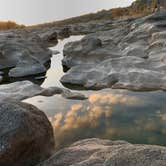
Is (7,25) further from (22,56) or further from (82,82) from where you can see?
(82,82)

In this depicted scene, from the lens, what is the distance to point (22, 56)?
30.4m

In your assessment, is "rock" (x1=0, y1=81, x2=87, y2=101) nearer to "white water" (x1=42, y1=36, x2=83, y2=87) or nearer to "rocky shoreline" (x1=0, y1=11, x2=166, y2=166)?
"rocky shoreline" (x1=0, y1=11, x2=166, y2=166)

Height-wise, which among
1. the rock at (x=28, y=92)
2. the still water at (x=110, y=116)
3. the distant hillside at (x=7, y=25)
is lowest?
the still water at (x=110, y=116)

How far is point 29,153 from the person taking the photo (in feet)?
29.5

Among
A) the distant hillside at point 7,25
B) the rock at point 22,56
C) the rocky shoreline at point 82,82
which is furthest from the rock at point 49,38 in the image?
the distant hillside at point 7,25

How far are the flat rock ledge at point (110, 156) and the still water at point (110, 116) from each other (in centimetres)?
351

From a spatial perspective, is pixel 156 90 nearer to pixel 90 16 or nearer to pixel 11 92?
pixel 11 92

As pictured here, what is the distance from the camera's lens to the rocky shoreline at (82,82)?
8320mm

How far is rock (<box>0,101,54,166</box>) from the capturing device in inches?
332

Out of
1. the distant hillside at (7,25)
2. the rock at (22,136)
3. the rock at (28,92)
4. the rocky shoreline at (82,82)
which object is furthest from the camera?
the distant hillside at (7,25)

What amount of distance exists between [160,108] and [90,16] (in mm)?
78899

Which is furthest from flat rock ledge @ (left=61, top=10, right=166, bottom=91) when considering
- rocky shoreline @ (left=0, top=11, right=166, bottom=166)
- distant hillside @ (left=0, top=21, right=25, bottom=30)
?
distant hillside @ (left=0, top=21, right=25, bottom=30)

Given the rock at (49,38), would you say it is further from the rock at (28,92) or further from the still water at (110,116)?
the still water at (110,116)

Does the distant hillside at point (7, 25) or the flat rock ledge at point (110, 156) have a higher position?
the distant hillside at point (7, 25)
